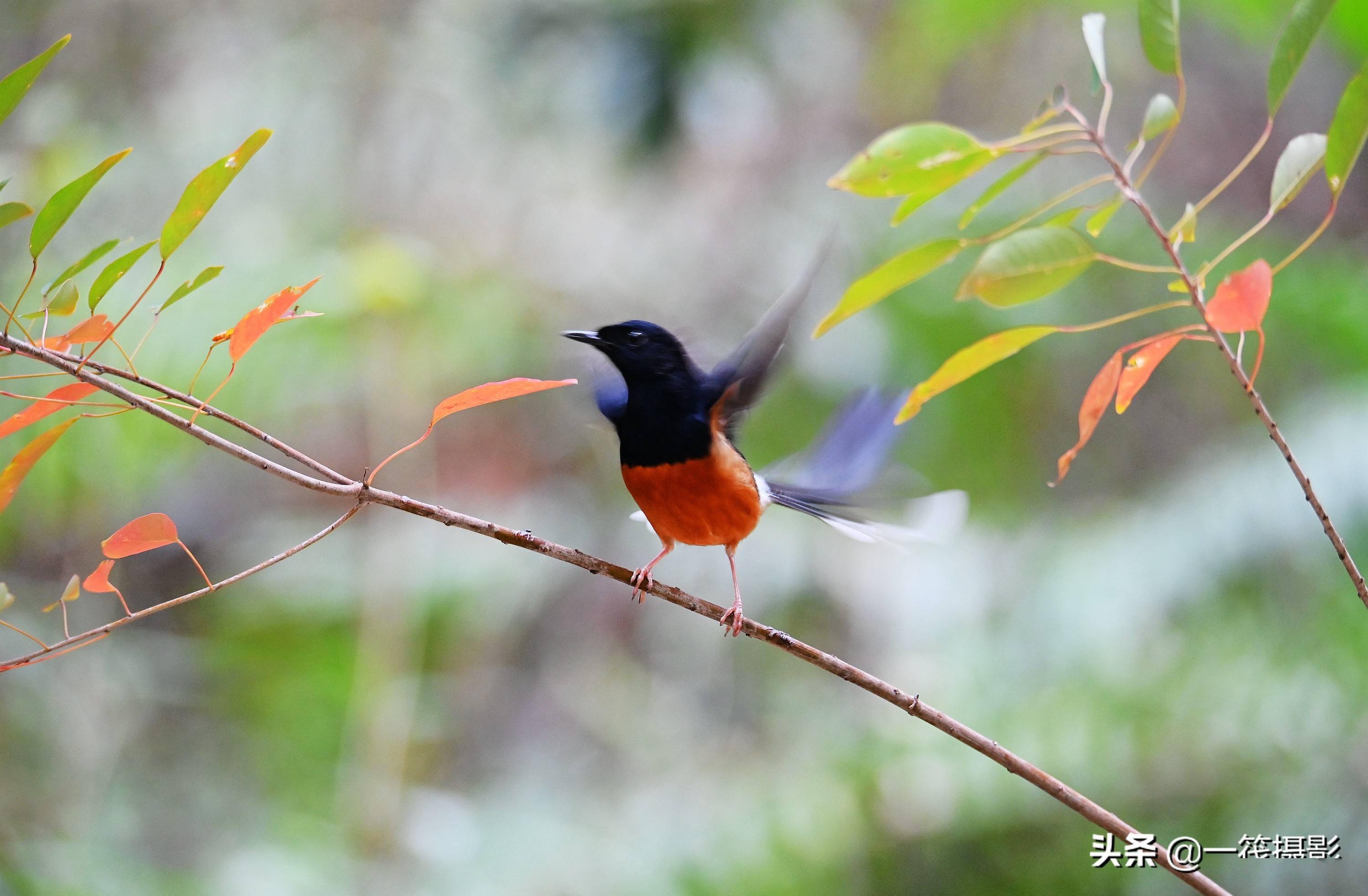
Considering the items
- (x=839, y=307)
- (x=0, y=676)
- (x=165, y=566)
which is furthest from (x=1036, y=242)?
(x=165, y=566)

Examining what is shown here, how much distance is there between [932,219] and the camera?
11.2 ft

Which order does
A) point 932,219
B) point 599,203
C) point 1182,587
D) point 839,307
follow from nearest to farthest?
point 839,307
point 1182,587
point 932,219
point 599,203

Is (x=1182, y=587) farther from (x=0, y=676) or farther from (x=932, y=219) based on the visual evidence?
Answer: (x=0, y=676)

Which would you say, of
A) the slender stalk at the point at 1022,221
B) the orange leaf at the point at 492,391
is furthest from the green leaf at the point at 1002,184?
the orange leaf at the point at 492,391

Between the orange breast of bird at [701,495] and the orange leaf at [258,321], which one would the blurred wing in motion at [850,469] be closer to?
the orange breast of bird at [701,495]

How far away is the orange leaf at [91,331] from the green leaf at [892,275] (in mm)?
434

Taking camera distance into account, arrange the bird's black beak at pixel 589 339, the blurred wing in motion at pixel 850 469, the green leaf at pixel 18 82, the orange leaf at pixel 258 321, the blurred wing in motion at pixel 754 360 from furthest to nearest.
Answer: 1. the blurred wing in motion at pixel 850 469
2. the bird's black beak at pixel 589 339
3. the blurred wing in motion at pixel 754 360
4. the orange leaf at pixel 258 321
5. the green leaf at pixel 18 82

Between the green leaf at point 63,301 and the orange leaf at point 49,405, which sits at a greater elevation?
the green leaf at point 63,301

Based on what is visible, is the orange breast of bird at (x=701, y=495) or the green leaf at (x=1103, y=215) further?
the orange breast of bird at (x=701, y=495)

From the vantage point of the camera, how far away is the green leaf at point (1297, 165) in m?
0.62

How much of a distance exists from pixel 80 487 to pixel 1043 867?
8.52ft

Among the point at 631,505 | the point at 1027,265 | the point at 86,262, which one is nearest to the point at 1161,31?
the point at 1027,265

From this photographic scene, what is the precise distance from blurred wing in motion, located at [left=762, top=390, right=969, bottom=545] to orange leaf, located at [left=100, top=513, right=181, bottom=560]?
784 mm

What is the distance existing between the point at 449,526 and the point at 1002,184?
0.42 metres
